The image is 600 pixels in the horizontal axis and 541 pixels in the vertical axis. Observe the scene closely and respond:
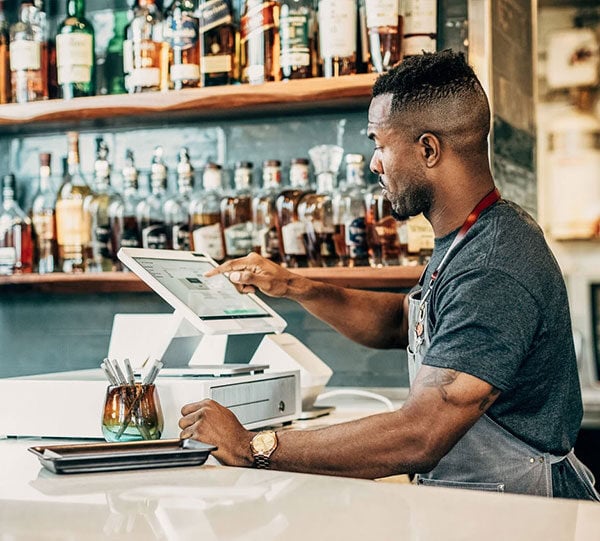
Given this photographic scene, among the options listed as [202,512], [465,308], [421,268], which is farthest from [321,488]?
[421,268]

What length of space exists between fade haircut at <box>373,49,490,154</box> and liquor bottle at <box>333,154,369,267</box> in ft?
2.32

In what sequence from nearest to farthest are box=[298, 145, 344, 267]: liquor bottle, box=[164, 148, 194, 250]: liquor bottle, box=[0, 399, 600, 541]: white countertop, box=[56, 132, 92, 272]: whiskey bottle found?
1. box=[0, 399, 600, 541]: white countertop
2. box=[298, 145, 344, 267]: liquor bottle
3. box=[164, 148, 194, 250]: liquor bottle
4. box=[56, 132, 92, 272]: whiskey bottle

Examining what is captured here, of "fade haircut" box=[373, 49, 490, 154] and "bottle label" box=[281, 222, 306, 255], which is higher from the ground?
"fade haircut" box=[373, 49, 490, 154]

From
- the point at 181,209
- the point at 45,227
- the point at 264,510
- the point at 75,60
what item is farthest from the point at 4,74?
the point at 264,510

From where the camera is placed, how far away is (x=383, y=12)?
2402mm

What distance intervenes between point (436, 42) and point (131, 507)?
1715 millimetres

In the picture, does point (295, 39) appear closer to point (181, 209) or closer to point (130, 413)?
point (181, 209)

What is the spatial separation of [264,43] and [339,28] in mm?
203

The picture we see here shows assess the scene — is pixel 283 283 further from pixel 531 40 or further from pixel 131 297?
pixel 531 40

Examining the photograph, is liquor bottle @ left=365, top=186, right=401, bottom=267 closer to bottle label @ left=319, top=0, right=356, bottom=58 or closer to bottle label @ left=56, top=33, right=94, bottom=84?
bottle label @ left=319, top=0, right=356, bottom=58

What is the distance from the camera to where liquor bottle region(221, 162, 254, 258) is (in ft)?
8.52

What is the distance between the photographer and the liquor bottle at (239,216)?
260cm

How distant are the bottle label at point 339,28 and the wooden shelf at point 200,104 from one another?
0.28ft

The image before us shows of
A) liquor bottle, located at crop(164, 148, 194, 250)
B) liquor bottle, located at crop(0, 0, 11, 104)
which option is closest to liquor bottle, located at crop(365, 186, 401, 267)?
liquor bottle, located at crop(164, 148, 194, 250)
